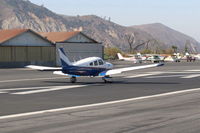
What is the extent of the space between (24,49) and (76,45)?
34.8ft

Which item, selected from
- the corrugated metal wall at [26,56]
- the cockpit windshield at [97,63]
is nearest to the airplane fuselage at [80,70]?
the cockpit windshield at [97,63]

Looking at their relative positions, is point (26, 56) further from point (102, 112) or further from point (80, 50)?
point (102, 112)

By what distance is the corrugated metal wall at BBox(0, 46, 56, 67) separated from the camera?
229 feet

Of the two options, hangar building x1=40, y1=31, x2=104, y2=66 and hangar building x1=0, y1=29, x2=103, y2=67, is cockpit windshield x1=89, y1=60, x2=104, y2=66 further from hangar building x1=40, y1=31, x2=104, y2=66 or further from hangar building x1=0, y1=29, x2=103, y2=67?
hangar building x1=40, y1=31, x2=104, y2=66

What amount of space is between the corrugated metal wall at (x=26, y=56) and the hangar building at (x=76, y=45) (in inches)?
66.6

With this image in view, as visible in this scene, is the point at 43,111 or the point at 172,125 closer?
the point at 172,125

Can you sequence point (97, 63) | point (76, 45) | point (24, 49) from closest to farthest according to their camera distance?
point (97, 63)
point (24, 49)
point (76, 45)

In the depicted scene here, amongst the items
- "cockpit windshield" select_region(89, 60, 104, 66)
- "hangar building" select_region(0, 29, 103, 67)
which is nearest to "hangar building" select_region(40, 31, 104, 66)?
"hangar building" select_region(0, 29, 103, 67)

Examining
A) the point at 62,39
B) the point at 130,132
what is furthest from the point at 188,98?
the point at 62,39

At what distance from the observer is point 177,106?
1775 centimetres

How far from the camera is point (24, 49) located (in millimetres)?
72188

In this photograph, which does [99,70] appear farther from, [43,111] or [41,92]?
[43,111]

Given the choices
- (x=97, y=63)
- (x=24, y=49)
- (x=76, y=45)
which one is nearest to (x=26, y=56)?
(x=24, y=49)

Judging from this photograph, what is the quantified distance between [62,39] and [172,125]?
7051 cm
